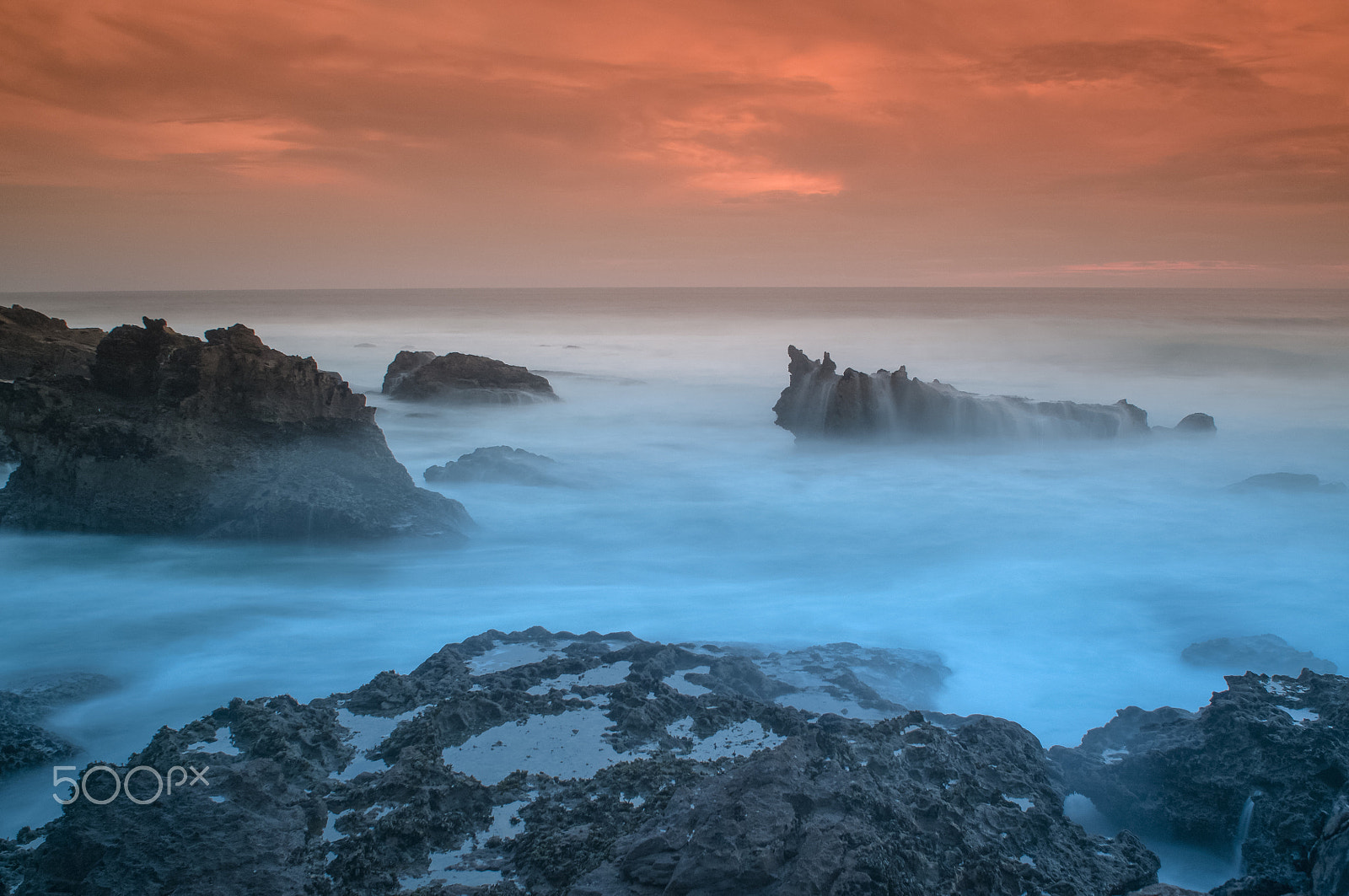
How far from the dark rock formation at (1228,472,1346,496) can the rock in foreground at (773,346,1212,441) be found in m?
3.56

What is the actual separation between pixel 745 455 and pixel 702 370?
49.8 ft

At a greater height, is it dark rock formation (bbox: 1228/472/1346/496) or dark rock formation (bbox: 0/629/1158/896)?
dark rock formation (bbox: 1228/472/1346/496)

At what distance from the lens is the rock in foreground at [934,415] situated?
592 inches

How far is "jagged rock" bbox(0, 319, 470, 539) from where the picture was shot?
8.15 meters

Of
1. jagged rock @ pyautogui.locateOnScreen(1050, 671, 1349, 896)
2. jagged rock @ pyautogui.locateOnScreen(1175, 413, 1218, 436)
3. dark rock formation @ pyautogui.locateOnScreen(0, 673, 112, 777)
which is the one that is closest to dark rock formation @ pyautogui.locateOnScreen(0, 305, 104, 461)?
dark rock formation @ pyautogui.locateOnScreen(0, 673, 112, 777)

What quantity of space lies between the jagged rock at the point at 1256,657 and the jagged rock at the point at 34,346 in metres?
12.7

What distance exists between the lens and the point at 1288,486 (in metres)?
11.6

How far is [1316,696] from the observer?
4.12m

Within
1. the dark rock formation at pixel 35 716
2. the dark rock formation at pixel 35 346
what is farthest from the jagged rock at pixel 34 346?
the dark rock formation at pixel 35 716

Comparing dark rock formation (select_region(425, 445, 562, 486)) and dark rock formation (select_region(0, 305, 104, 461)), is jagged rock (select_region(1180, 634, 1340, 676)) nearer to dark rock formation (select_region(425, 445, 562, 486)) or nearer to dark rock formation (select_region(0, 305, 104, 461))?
dark rock formation (select_region(425, 445, 562, 486))

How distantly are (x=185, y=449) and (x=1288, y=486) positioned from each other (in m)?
13.8

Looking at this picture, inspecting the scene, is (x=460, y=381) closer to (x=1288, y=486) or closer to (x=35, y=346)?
(x=35, y=346)

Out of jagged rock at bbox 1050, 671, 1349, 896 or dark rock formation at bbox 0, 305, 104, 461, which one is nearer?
jagged rock at bbox 1050, 671, 1349, 896

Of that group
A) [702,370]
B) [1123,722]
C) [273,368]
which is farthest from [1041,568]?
[702,370]
